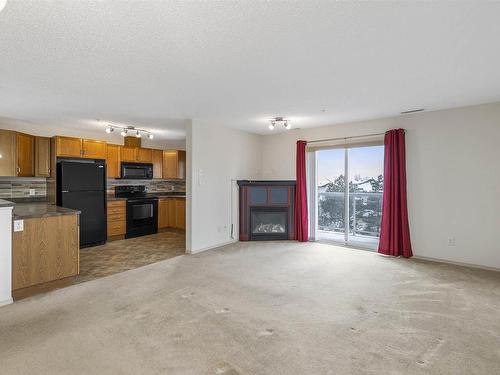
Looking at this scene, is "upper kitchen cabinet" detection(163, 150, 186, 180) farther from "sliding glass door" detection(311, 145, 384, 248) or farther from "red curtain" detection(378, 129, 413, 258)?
"red curtain" detection(378, 129, 413, 258)

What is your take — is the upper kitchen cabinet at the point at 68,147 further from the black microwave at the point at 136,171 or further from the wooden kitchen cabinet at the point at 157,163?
the wooden kitchen cabinet at the point at 157,163

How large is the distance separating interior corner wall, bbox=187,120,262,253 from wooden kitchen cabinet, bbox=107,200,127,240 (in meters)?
2.02

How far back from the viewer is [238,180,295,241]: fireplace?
571cm

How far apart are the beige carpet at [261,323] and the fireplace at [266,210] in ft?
6.25

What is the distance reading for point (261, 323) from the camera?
7.82 feet

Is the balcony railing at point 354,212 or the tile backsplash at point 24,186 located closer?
the tile backsplash at point 24,186

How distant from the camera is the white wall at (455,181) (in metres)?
3.85

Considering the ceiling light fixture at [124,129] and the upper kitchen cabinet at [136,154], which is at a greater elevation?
the ceiling light fixture at [124,129]

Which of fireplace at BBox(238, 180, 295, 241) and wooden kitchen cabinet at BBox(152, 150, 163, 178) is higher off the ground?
wooden kitchen cabinet at BBox(152, 150, 163, 178)

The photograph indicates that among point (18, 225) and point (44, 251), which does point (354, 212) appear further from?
point (18, 225)

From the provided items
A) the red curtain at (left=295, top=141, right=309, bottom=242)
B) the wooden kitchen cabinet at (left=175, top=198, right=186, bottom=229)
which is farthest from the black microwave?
the red curtain at (left=295, top=141, right=309, bottom=242)

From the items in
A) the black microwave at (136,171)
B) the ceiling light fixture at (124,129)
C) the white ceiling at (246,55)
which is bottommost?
the black microwave at (136,171)

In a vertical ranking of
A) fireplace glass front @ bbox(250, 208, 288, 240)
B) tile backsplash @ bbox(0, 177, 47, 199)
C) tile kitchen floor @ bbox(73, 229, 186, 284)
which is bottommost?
tile kitchen floor @ bbox(73, 229, 186, 284)

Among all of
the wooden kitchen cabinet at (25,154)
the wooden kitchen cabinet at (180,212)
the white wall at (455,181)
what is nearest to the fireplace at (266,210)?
the wooden kitchen cabinet at (180,212)
